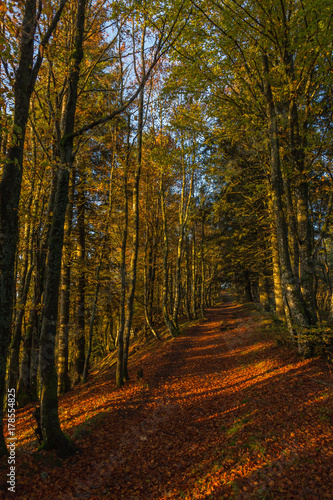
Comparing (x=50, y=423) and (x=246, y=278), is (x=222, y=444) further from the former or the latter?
A: (x=246, y=278)

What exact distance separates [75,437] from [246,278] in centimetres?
2403

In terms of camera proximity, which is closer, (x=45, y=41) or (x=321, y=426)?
(x=321, y=426)

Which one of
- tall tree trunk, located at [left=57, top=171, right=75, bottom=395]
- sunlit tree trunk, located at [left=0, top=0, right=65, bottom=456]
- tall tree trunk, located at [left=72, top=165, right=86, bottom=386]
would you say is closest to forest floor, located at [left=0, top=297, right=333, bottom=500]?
sunlit tree trunk, located at [left=0, top=0, right=65, bottom=456]

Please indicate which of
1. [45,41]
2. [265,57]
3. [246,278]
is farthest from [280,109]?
[246,278]

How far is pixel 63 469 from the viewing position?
457cm

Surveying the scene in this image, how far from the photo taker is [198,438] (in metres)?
5.61

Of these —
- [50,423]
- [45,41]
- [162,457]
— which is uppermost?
[45,41]

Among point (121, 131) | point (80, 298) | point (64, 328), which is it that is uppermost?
point (121, 131)

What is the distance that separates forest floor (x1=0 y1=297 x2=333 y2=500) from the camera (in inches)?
153

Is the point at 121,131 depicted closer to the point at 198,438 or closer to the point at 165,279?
the point at 165,279

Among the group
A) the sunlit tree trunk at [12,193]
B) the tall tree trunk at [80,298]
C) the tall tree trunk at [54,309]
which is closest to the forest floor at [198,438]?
the tall tree trunk at [54,309]

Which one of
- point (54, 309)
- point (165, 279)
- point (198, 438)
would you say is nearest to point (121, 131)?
point (165, 279)

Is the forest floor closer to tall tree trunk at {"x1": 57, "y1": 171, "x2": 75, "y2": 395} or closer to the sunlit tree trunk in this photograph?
the sunlit tree trunk

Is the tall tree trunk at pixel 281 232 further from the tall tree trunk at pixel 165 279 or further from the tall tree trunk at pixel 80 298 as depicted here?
the tall tree trunk at pixel 80 298
